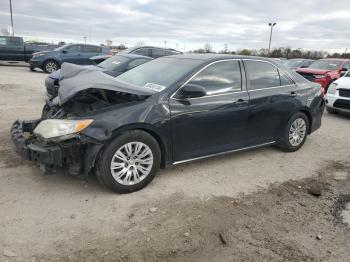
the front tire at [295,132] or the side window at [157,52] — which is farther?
the side window at [157,52]

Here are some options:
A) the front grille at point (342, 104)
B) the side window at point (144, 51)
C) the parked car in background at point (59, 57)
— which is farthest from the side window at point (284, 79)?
the parked car in background at point (59, 57)

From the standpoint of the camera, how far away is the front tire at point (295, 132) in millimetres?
5586

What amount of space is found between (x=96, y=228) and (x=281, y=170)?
2.94 meters

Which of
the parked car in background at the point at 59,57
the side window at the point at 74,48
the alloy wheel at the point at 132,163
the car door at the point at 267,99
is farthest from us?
the side window at the point at 74,48

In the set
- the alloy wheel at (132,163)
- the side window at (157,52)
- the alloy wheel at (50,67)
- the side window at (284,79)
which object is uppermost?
the side window at (157,52)

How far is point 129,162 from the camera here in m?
3.90

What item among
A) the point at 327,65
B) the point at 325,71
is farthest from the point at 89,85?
the point at 327,65

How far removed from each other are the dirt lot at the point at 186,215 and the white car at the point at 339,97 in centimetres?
448

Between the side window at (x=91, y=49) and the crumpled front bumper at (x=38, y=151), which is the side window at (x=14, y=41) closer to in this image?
the side window at (x=91, y=49)

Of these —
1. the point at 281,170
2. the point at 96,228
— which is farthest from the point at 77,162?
the point at 281,170

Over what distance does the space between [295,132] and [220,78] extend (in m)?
1.91

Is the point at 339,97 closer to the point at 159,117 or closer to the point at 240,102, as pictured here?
the point at 240,102

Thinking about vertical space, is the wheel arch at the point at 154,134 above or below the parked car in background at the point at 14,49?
below

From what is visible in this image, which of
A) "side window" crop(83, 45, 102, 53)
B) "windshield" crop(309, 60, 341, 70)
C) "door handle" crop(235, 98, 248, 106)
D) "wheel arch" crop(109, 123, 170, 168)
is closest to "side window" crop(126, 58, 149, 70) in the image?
"door handle" crop(235, 98, 248, 106)
